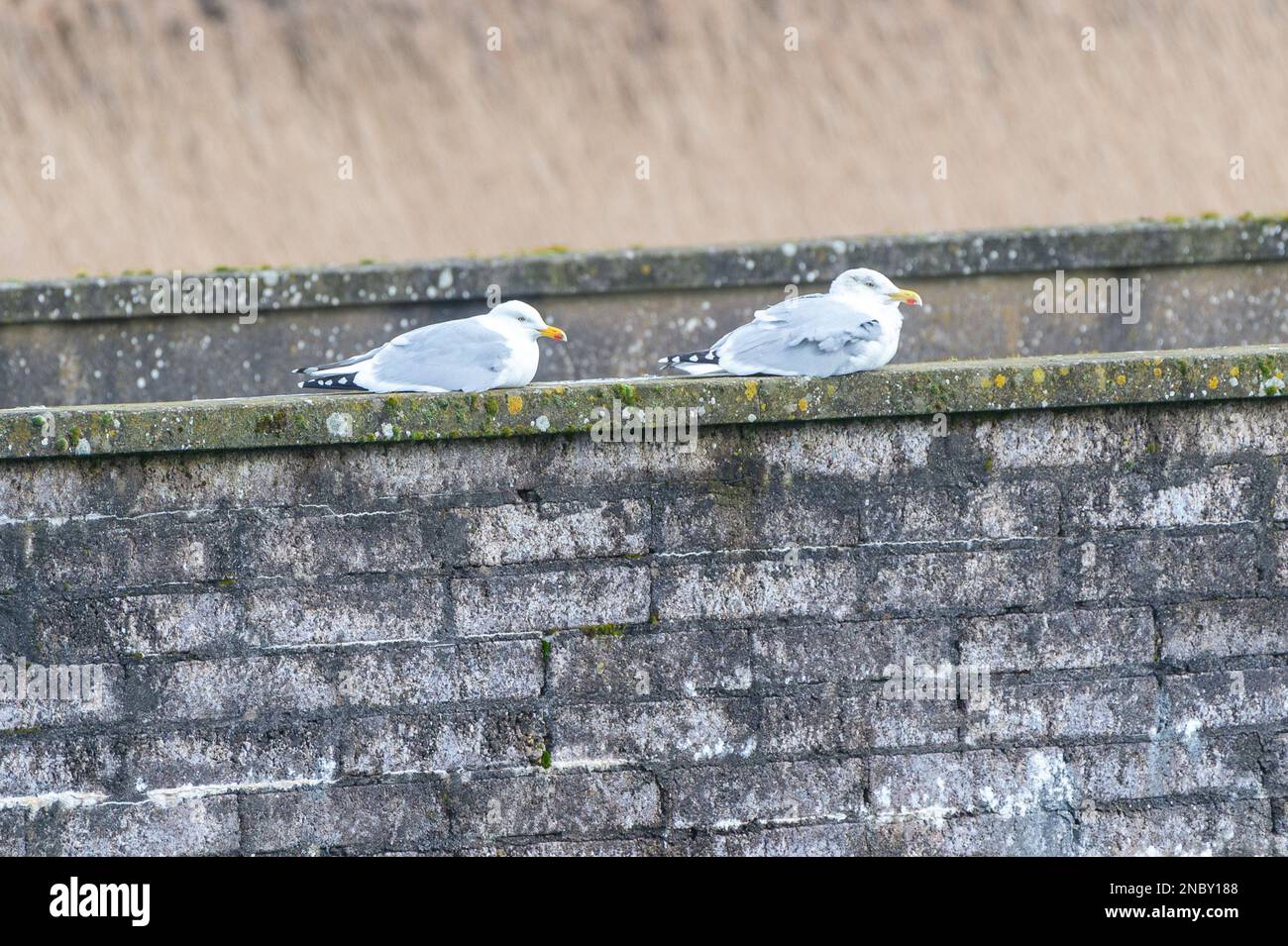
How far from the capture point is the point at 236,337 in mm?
7785

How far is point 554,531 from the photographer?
163 inches

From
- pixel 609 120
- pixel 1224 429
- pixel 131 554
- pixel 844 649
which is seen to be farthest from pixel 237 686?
pixel 609 120

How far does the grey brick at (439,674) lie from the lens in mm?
4113

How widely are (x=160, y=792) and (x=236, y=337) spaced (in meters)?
4.12

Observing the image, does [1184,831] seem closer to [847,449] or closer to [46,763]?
[847,449]

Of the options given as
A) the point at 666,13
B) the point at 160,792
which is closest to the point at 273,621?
the point at 160,792

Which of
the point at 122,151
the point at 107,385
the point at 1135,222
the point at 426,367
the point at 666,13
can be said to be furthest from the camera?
the point at 666,13

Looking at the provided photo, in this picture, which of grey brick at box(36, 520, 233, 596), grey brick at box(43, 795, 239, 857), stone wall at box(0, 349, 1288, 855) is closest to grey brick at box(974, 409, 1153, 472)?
stone wall at box(0, 349, 1288, 855)

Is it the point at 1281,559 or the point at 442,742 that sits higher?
the point at 1281,559

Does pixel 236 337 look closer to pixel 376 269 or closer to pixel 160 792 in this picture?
pixel 376 269

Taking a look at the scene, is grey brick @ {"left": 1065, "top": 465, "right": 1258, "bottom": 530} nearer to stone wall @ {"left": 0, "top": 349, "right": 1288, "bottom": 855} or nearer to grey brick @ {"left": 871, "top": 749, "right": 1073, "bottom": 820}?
stone wall @ {"left": 0, "top": 349, "right": 1288, "bottom": 855}

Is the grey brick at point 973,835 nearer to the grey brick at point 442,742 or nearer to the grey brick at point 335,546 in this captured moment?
the grey brick at point 442,742

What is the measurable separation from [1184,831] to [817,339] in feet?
6.00

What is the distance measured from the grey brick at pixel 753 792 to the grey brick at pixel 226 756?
101 centimetres
